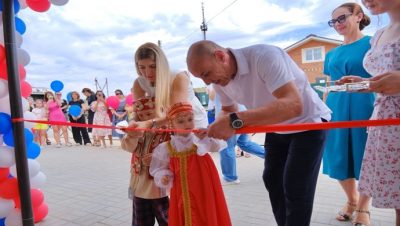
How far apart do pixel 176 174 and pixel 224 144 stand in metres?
0.37

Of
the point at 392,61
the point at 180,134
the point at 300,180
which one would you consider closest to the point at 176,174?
the point at 180,134

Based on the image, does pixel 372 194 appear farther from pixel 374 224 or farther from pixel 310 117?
pixel 374 224

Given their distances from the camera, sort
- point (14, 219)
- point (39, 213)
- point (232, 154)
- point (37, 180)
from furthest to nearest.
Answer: point (232, 154) < point (39, 213) < point (37, 180) < point (14, 219)

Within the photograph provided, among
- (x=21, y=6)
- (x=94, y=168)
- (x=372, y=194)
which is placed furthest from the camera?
(x=94, y=168)

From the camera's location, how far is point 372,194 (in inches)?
67.7

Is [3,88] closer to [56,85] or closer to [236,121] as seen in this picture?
[236,121]

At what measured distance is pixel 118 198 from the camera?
3900 mm

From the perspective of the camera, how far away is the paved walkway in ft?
9.87

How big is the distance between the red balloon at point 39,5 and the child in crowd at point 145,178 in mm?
1321

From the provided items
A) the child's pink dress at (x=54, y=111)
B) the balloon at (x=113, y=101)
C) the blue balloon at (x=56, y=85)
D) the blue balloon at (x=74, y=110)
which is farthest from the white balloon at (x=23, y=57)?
the child's pink dress at (x=54, y=111)

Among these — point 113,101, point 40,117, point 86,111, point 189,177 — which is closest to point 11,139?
point 189,177

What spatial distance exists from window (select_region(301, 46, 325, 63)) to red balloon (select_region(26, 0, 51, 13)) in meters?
24.0

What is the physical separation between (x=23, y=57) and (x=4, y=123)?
2.15 feet

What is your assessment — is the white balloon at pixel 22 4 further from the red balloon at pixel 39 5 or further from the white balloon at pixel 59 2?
the white balloon at pixel 59 2
